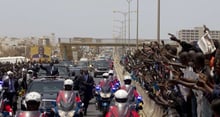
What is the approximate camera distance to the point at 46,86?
17.7 meters

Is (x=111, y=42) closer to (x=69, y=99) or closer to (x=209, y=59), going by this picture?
(x=69, y=99)

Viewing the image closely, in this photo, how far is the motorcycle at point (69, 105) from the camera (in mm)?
14445

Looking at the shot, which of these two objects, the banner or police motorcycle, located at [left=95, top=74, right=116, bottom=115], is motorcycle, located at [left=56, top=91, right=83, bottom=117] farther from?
the banner

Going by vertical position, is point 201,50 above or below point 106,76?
above

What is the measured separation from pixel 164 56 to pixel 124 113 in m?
1.62

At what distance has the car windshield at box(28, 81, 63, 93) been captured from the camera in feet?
57.4

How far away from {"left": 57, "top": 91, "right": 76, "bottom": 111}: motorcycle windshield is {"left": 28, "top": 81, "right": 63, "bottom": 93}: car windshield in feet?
8.76

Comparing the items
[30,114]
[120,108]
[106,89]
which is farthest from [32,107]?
[106,89]

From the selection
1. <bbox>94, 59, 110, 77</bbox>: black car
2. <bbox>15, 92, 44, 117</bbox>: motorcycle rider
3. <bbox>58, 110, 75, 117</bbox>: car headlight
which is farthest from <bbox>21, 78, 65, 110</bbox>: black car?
<bbox>94, 59, 110, 77</bbox>: black car

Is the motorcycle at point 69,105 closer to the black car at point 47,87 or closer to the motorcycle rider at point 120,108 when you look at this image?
the black car at point 47,87

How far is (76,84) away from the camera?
21938 millimetres

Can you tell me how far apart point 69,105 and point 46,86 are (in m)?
3.23

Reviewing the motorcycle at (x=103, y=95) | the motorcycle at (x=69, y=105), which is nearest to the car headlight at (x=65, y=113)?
the motorcycle at (x=69, y=105)

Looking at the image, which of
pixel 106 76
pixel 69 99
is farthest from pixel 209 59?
pixel 106 76
